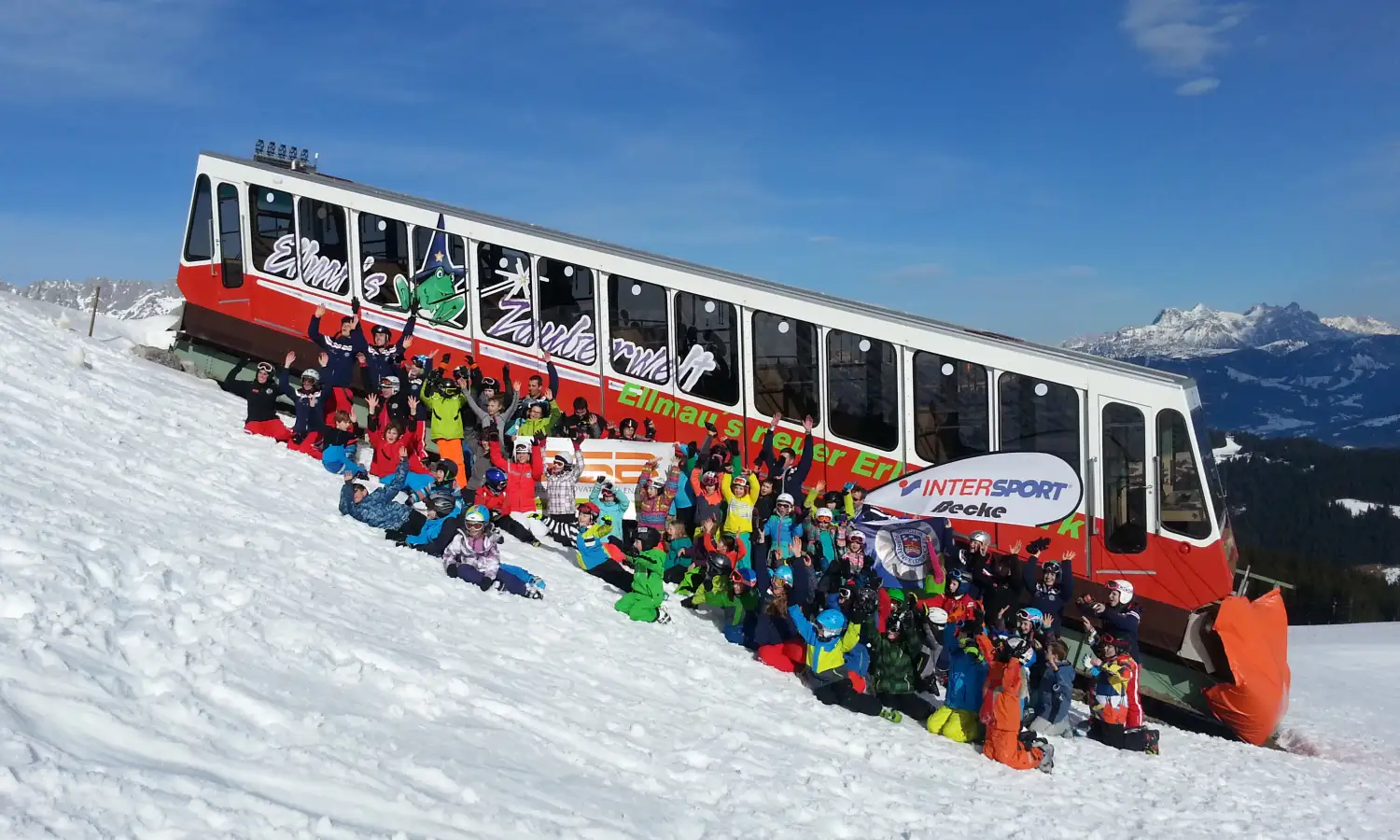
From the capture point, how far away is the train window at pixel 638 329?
12.9 m

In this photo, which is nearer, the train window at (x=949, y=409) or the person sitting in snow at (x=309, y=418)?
the train window at (x=949, y=409)

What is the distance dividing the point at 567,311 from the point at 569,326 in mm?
199

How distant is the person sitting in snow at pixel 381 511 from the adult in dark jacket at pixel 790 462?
3957mm

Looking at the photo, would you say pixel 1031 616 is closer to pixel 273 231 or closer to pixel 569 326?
pixel 569 326

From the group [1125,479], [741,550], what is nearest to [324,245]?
[741,550]

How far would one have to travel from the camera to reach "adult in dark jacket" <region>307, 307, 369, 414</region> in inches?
504

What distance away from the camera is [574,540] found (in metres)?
11.6

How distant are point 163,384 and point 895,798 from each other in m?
11.1

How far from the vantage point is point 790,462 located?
12.0 metres

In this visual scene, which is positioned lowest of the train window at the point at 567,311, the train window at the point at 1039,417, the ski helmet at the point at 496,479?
the ski helmet at the point at 496,479

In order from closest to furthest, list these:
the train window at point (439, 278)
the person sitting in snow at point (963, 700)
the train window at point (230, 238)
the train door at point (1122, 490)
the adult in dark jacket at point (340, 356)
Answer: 1. the person sitting in snow at point (963, 700)
2. the train door at point (1122, 490)
3. the adult in dark jacket at point (340, 356)
4. the train window at point (439, 278)
5. the train window at point (230, 238)

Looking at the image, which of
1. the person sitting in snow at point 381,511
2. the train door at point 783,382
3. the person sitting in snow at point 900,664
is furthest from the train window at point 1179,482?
the person sitting in snow at point 381,511

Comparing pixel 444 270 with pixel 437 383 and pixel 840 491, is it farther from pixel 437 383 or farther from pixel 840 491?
pixel 840 491

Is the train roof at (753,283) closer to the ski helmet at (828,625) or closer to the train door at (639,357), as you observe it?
the train door at (639,357)
